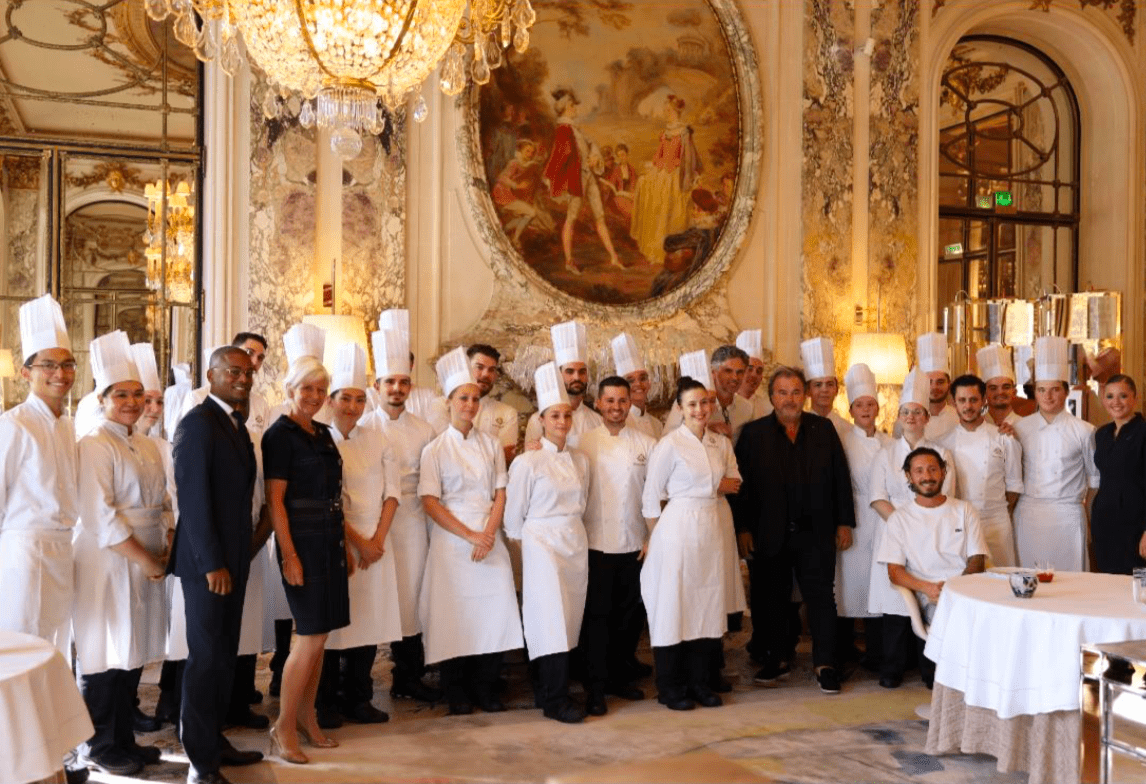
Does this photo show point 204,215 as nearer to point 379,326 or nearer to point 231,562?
point 379,326

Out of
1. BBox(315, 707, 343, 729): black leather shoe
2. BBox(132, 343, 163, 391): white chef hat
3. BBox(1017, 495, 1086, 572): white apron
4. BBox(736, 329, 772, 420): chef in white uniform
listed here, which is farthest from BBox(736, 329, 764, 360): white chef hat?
BBox(132, 343, 163, 391): white chef hat

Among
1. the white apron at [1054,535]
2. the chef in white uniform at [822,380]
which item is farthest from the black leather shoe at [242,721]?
the white apron at [1054,535]

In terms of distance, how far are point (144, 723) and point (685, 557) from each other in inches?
102

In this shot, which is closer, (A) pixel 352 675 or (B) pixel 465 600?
(A) pixel 352 675

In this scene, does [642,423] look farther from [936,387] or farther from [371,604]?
[371,604]

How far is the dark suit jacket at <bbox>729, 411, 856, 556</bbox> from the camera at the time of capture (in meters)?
6.55

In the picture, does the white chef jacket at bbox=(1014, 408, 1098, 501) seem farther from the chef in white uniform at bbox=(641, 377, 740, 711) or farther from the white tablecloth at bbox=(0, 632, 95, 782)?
the white tablecloth at bbox=(0, 632, 95, 782)

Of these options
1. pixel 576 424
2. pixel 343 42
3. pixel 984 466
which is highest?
pixel 343 42

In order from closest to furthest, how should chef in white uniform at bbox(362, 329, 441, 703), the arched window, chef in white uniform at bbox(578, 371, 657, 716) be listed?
chef in white uniform at bbox(362, 329, 441, 703)
chef in white uniform at bbox(578, 371, 657, 716)
the arched window

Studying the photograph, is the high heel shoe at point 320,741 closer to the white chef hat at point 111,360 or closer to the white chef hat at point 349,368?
the white chef hat at point 349,368

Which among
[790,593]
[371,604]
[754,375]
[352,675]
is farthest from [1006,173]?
[352,675]

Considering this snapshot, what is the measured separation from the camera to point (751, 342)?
8375mm

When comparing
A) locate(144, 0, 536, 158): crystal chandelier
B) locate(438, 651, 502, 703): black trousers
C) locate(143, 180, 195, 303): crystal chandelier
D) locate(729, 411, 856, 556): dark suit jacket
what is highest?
locate(144, 0, 536, 158): crystal chandelier

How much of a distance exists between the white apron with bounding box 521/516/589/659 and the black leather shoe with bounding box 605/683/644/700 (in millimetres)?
440
